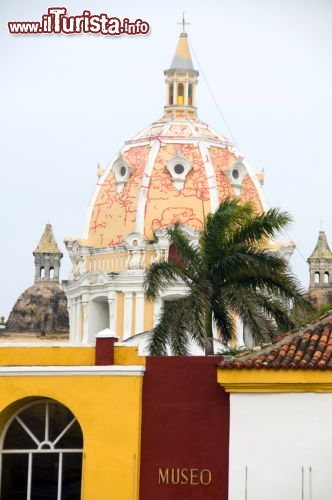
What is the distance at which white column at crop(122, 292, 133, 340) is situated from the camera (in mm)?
66250

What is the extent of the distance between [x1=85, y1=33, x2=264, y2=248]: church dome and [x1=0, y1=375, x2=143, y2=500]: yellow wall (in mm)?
37030

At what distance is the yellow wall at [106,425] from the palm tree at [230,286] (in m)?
6.88

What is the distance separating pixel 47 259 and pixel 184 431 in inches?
2721

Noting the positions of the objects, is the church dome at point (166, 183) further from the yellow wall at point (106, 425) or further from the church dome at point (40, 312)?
the yellow wall at point (106, 425)

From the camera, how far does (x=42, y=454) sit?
3041cm

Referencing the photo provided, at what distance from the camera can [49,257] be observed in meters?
98.5

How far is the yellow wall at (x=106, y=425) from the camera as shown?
2947 centimetres

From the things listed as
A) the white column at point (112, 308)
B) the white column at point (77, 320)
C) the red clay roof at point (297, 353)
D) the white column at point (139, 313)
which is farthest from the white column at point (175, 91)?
the red clay roof at point (297, 353)

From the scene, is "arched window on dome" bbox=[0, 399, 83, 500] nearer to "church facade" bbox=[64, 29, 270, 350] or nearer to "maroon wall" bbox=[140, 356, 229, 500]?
"maroon wall" bbox=[140, 356, 229, 500]

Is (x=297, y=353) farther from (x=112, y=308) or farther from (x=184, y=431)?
(x=112, y=308)

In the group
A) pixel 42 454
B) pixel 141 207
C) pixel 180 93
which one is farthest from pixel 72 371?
pixel 180 93

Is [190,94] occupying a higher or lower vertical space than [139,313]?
higher

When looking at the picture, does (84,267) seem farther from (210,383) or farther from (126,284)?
(210,383)

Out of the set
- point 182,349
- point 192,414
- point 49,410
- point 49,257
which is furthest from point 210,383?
point 49,257
